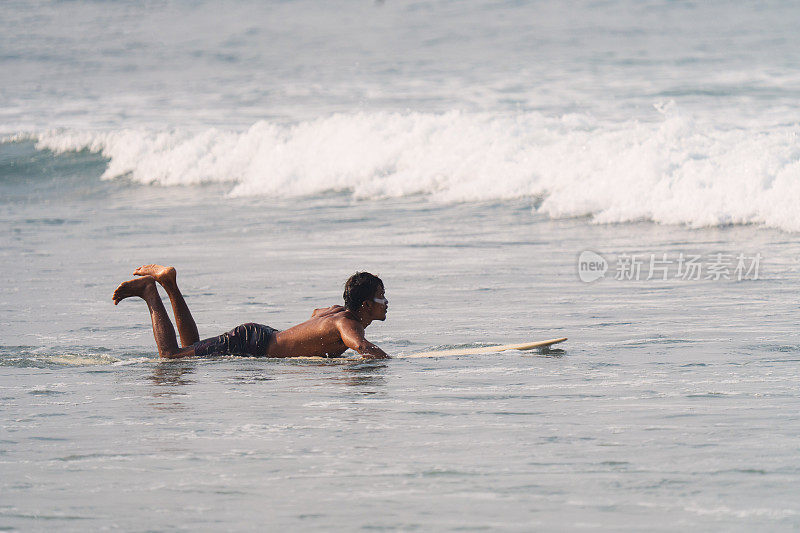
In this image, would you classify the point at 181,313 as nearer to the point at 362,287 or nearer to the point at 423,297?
the point at 362,287

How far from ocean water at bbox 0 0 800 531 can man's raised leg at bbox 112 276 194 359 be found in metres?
0.21

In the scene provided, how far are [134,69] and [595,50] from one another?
14814 millimetres

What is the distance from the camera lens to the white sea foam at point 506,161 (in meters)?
14.8

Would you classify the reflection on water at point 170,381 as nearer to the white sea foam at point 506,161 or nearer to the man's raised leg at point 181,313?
the man's raised leg at point 181,313

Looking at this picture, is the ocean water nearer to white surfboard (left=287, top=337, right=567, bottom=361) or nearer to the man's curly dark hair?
white surfboard (left=287, top=337, right=567, bottom=361)

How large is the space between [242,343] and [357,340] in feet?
2.76

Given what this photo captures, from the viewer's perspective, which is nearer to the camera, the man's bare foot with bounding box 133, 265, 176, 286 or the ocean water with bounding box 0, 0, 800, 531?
the ocean water with bounding box 0, 0, 800, 531

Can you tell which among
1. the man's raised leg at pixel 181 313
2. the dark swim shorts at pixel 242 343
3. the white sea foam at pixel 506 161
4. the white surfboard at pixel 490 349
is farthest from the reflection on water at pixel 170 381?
the white sea foam at pixel 506 161

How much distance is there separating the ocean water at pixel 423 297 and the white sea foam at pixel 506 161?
65mm

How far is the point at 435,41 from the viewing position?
3912 cm

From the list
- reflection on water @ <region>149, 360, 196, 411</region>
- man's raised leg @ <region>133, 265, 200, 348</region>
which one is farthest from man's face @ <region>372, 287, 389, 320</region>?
man's raised leg @ <region>133, 265, 200, 348</region>

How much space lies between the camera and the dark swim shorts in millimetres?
7566


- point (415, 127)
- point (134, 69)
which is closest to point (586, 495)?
point (415, 127)

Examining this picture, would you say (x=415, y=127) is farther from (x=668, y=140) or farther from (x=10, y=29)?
(x=10, y=29)
